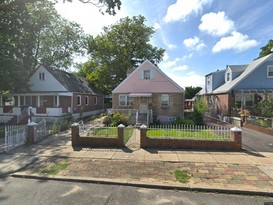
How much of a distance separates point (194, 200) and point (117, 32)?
33.8 metres

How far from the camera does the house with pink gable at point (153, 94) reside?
19.9m

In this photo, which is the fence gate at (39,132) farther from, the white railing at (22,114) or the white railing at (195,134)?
the white railing at (22,114)

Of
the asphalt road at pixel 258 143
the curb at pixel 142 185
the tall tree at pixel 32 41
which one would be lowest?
the curb at pixel 142 185

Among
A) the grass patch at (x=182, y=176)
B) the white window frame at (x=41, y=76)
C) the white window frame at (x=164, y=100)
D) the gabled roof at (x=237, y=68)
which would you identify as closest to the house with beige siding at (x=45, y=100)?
the white window frame at (x=41, y=76)

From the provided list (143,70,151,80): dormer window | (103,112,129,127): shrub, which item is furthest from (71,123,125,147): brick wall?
(143,70,151,80): dormer window

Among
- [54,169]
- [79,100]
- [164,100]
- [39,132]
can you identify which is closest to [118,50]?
[79,100]

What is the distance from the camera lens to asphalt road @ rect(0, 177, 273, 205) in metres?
4.83

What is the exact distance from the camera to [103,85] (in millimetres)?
35062

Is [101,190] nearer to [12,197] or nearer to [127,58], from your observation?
[12,197]

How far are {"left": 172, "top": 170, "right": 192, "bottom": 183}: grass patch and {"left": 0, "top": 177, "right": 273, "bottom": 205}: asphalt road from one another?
63 cm

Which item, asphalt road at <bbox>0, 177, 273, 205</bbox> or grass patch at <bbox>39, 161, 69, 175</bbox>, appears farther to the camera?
grass patch at <bbox>39, 161, 69, 175</bbox>

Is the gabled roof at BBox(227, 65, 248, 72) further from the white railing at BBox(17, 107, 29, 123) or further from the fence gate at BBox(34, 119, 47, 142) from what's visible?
the white railing at BBox(17, 107, 29, 123)

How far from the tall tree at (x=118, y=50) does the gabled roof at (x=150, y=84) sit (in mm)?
13023

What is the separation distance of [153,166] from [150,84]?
14.0 m
